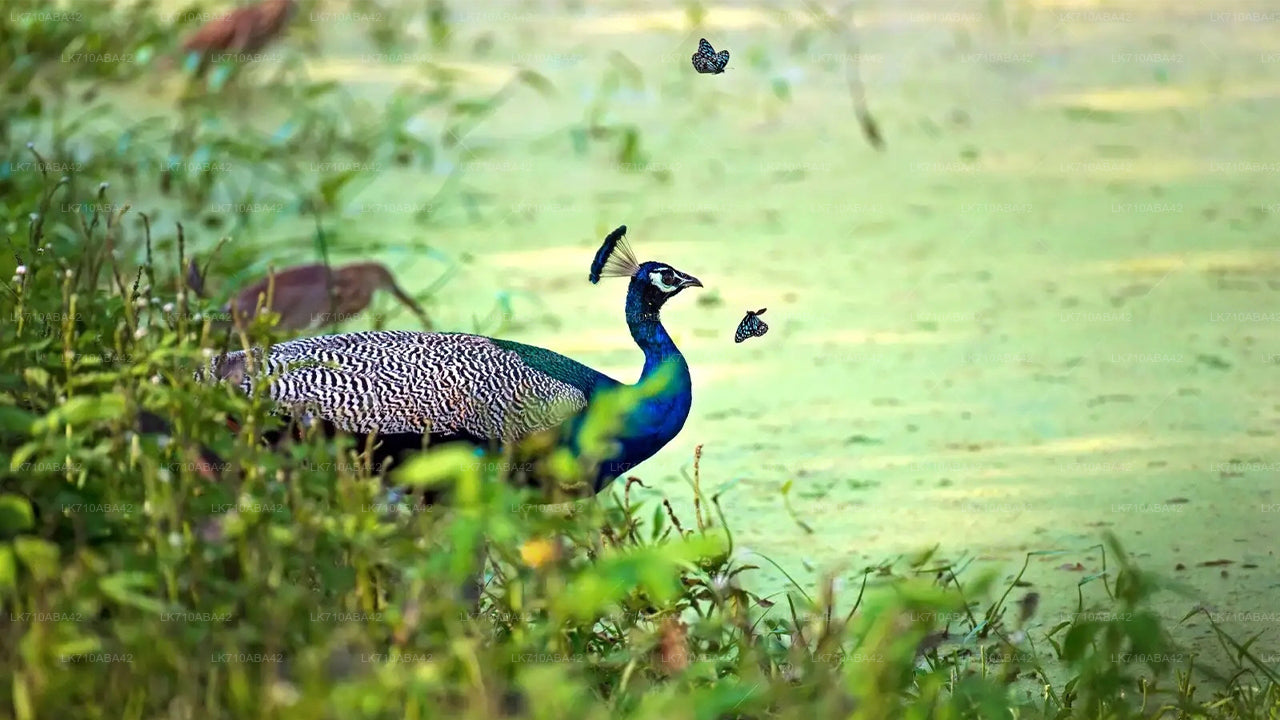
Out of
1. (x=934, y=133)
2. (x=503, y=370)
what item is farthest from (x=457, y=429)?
(x=934, y=133)

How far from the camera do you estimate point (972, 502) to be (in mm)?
3184

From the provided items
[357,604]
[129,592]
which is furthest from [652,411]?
[129,592]

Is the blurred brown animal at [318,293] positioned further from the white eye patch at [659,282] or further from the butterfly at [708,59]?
the butterfly at [708,59]

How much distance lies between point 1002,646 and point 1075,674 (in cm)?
13

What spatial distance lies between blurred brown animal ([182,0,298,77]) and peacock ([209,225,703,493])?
10.9ft

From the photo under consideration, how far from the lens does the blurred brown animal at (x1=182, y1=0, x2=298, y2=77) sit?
5.92 metres

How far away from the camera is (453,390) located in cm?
264

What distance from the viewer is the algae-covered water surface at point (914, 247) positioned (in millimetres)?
3174

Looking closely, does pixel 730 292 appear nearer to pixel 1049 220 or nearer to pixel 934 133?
pixel 1049 220

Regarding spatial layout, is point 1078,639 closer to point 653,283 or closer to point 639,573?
point 639,573

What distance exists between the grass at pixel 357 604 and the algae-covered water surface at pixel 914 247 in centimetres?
53

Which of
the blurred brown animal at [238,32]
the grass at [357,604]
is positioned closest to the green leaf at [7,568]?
the grass at [357,604]

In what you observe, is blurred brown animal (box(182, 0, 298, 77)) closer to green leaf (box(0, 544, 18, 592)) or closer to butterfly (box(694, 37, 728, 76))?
butterfly (box(694, 37, 728, 76))

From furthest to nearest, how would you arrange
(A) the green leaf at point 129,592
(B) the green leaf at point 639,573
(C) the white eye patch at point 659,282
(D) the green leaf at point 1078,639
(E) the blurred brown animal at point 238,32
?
(E) the blurred brown animal at point 238,32
(C) the white eye patch at point 659,282
(D) the green leaf at point 1078,639
(A) the green leaf at point 129,592
(B) the green leaf at point 639,573
